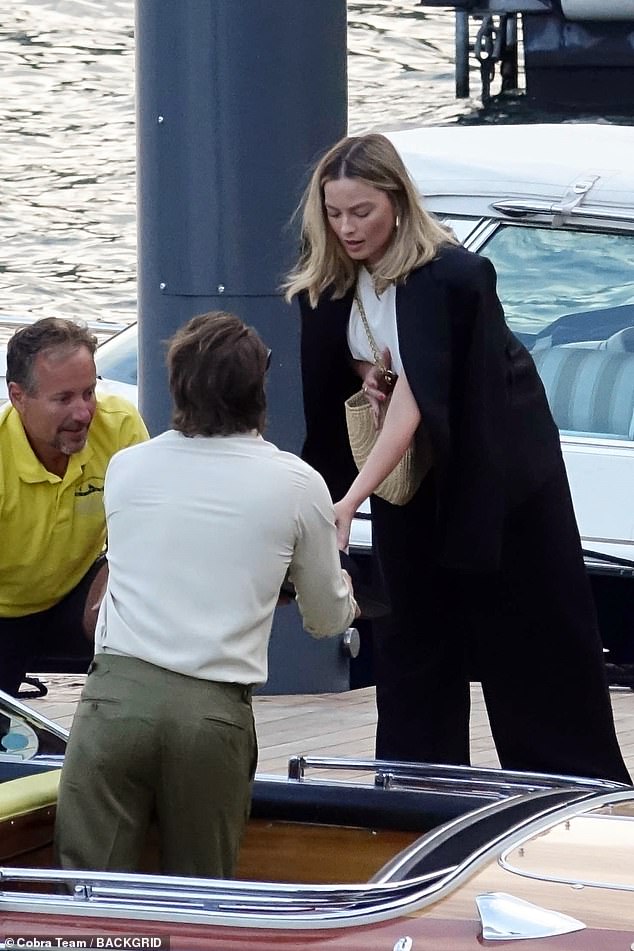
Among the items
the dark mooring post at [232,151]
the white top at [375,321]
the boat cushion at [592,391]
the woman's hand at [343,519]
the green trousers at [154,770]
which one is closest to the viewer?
the green trousers at [154,770]

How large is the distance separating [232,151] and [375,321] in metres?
2.15

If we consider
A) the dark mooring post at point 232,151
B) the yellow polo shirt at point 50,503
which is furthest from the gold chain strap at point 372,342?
the dark mooring post at point 232,151

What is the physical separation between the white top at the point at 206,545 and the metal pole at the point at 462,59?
23665 millimetres

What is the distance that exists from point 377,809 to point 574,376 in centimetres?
305

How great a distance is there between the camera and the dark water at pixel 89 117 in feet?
63.9

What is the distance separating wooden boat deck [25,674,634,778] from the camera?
5500 millimetres

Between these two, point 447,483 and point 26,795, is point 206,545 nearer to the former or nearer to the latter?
point 26,795

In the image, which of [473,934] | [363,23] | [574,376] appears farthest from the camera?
[363,23]

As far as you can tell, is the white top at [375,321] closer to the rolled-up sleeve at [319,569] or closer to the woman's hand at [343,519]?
the woman's hand at [343,519]

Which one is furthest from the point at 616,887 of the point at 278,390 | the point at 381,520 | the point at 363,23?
the point at 363,23

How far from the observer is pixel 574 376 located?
6.35m

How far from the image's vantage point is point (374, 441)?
4004mm

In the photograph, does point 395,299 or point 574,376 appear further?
point 574,376

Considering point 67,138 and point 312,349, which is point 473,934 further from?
point 67,138
